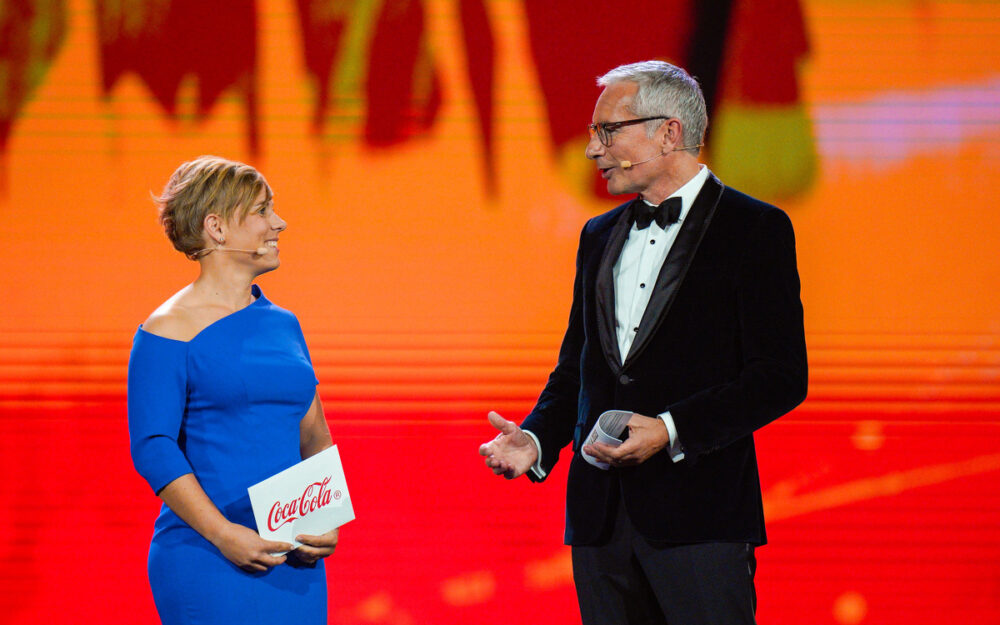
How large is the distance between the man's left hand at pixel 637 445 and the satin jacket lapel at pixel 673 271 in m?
0.16

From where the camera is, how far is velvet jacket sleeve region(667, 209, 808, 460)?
170 centimetres

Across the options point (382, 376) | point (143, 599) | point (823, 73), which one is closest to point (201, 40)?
point (382, 376)

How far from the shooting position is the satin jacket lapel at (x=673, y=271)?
179 cm

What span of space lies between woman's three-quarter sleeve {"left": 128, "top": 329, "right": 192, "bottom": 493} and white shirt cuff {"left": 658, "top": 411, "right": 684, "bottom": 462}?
0.96 metres

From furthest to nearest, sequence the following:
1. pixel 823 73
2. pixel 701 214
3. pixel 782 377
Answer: pixel 823 73, pixel 701 214, pixel 782 377

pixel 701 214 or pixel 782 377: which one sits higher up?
pixel 701 214

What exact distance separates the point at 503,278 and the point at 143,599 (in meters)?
1.77

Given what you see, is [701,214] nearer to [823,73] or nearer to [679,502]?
[679,502]

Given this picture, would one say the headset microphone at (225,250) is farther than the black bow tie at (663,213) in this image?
Yes

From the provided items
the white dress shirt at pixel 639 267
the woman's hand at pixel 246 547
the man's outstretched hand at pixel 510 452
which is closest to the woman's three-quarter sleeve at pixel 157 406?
the woman's hand at pixel 246 547

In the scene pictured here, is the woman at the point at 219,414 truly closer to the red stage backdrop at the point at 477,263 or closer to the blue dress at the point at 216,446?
the blue dress at the point at 216,446

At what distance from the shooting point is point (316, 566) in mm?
2008

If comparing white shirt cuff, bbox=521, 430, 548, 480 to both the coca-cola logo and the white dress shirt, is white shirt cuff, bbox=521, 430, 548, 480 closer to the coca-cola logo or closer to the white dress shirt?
the white dress shirt

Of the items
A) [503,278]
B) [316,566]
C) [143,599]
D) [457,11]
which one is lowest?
[143,599]
